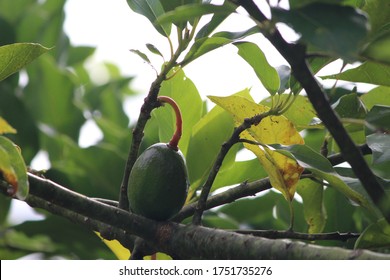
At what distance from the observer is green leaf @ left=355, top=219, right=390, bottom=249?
941 millimetres

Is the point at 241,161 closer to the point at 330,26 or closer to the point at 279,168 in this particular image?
the point at 279,168

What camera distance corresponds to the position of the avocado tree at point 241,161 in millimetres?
735

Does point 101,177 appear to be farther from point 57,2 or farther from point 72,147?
point 57,2

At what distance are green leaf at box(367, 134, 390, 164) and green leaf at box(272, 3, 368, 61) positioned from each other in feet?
0.99

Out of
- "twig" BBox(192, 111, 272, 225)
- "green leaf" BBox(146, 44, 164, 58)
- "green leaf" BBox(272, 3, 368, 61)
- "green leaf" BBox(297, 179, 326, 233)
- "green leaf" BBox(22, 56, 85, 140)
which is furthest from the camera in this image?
"green leaf" BBox(22, 56, 85, 140)

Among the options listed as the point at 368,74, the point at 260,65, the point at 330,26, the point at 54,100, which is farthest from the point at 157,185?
the point at 54,100

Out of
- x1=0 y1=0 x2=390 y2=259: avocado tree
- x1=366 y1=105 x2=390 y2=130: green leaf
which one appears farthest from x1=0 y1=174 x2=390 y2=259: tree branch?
x1=366 y1=105 x2=390 y2=130: green leaf

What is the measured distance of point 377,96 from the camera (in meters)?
1.21

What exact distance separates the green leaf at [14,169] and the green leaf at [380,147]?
44 cm

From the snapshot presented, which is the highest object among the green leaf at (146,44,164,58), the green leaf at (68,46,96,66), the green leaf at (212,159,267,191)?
the green leaf at (68,46,96,66)

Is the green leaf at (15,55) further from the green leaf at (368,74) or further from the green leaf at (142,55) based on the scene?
the green leaf at (368,74)

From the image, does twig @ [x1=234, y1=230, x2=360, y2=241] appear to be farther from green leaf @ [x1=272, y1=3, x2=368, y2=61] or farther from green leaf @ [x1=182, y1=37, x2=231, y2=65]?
green leaf @ [x1=272, y1=3, x2=368, y2=61]

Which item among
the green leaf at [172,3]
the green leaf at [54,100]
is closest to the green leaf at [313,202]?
the green leaf at [172,3]

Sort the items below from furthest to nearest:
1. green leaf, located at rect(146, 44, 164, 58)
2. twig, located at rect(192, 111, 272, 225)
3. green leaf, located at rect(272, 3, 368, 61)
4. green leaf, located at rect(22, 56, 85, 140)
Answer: green leaf, located at rect(22, 56, 85, 140)
green leaf, located at rect(146, 44, 164, 58)
twig, located at rect(192, 111, 272, 225)
green leaf, located at rect(272, 3, 368, 61)
